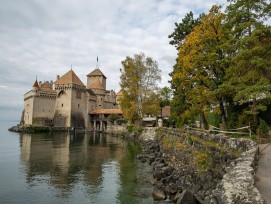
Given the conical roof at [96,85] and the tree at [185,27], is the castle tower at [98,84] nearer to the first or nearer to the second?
the conical roof at [96,85]

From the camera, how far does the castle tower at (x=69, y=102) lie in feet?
240

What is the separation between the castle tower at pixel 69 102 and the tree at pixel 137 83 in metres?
30.9

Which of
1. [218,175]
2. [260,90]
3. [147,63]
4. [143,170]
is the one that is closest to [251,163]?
[218,175]

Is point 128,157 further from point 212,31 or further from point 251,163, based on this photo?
point 251,163

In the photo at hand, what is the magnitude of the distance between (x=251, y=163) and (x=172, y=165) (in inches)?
483

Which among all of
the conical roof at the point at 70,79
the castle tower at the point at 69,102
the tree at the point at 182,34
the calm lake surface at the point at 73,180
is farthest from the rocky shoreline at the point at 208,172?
the conical roof at the point at 70,79

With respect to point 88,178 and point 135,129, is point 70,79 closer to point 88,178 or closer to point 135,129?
point 135,129

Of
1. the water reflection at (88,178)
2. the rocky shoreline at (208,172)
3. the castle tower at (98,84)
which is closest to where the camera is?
the rocky shoreline at (208,172)

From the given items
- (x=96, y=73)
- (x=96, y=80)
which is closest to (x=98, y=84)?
(x=96, y=80)

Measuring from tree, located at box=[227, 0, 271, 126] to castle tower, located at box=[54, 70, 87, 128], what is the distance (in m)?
58.9

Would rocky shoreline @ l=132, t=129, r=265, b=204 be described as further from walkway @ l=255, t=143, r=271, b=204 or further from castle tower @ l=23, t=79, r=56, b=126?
castle tower @ l=23, t=79, r=56, b=126

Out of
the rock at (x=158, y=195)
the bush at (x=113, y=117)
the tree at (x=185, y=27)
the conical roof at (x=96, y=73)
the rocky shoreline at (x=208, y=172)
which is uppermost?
the conical roof at (x=96, y=73)

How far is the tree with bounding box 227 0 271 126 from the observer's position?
57.5ft

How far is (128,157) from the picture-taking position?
29.6 m
